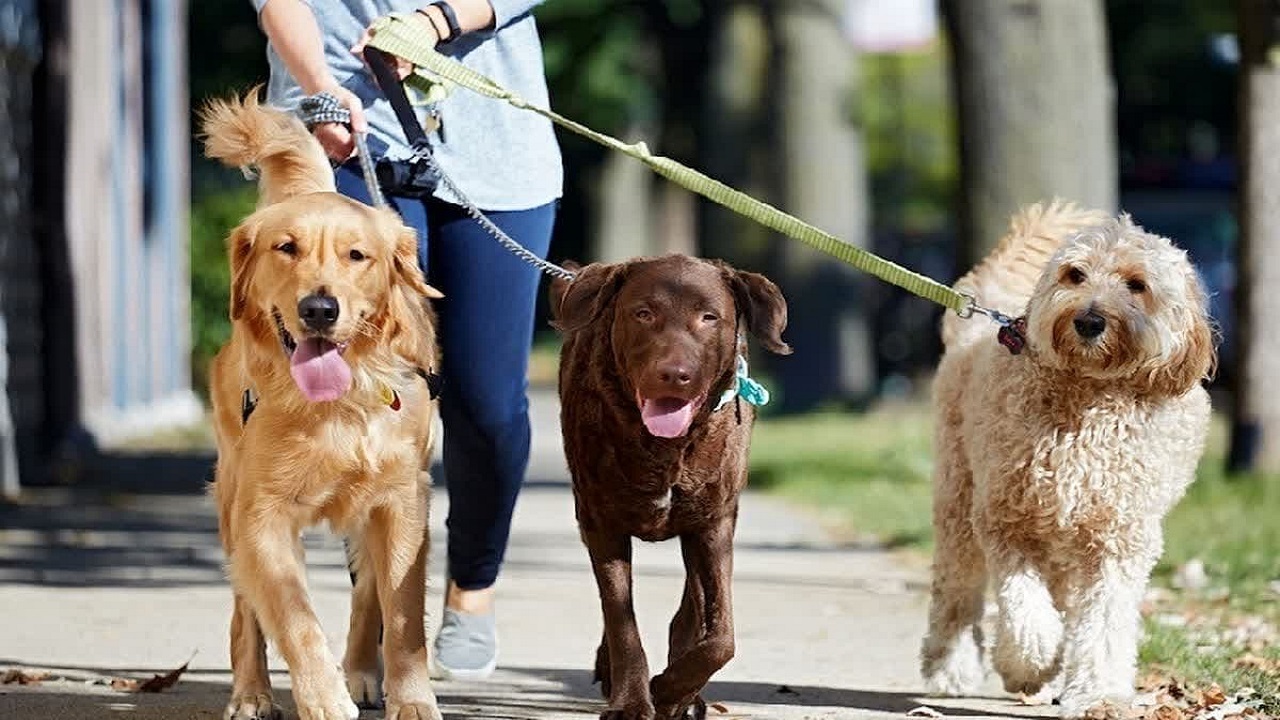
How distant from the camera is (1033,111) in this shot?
1323 cm

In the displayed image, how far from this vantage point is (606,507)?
18.0 feet

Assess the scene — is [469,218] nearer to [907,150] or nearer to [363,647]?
[363,647]

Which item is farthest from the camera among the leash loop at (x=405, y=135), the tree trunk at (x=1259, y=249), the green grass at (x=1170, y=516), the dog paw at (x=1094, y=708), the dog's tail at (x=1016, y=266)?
the tree trunk at (x=1259, y=249)

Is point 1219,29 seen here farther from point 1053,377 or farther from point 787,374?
point 1053,377

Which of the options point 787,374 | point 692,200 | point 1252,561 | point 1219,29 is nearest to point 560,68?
point 692,200

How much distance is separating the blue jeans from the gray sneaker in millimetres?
100

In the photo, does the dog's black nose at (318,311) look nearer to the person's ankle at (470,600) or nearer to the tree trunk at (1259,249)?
the person's ankle at (470,600)

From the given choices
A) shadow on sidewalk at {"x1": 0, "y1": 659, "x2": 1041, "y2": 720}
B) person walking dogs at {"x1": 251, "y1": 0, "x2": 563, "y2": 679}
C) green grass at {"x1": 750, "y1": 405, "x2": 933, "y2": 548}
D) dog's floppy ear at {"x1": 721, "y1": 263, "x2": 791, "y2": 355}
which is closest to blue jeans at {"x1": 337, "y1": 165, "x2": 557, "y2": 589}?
person walking dogs at {"x1": 251, "y1": 0, "x2": 563, "y2": 679}

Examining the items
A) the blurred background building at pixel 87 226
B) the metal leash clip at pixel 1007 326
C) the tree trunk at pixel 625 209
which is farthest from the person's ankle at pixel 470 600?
the tree trunk at pixel 625 209

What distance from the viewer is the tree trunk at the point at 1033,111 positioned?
516 inches

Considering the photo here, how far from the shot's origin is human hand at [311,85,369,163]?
5.94m

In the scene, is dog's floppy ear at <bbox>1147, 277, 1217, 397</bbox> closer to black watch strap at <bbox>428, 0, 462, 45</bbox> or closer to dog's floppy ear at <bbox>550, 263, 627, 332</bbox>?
dog's floppy ear at <bbox>550, 263, 627, 332</bbox>

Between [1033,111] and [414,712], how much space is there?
27.9 feet

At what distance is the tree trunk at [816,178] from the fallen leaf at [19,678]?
17.3 metres
